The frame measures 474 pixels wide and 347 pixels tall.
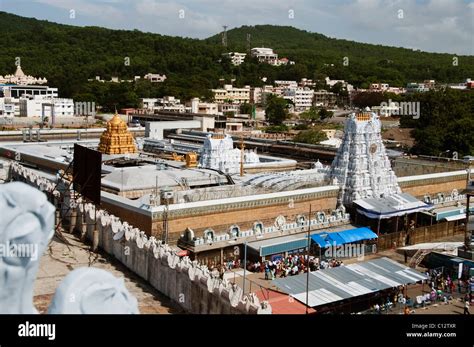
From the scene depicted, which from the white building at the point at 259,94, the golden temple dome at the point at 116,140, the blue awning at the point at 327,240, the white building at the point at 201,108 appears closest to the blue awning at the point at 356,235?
the blue awning at the point at 327,240

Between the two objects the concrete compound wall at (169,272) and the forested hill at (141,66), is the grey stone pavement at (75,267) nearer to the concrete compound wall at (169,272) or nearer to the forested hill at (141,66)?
the concrete compound wall at (169,272)

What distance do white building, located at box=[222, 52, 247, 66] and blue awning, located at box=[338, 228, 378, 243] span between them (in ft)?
371

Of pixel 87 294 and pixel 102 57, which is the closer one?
pixel 87 294

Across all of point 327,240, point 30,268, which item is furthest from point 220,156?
point 30,268

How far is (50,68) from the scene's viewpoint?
358 feet

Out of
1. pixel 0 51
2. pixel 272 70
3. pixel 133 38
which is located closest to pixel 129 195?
pixel 0 51

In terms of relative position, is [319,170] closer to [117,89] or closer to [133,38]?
[117,89]

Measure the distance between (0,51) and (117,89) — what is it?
42.0 meters

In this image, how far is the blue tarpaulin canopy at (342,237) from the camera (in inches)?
992

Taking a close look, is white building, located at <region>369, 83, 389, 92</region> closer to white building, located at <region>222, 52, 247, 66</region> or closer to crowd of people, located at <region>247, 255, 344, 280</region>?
white building, located at <region>222, 52, 247, 66</region>

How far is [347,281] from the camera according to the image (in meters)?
19.3

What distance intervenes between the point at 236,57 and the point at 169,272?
13239cm

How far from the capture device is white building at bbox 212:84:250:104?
105719 mm

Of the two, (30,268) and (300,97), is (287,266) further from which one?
(300,97)
